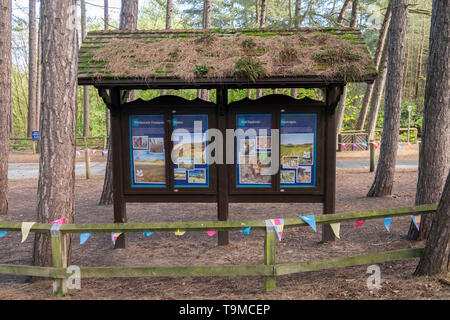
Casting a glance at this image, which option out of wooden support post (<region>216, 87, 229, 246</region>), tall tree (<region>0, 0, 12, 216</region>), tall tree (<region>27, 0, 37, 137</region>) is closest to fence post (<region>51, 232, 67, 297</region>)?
wooden support post (<region>216, 87, 229, 246</region>)

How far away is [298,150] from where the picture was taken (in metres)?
6.62

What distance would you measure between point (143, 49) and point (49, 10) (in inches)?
69.0

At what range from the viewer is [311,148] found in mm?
6609

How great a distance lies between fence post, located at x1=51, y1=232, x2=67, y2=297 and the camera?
4609 millimetres

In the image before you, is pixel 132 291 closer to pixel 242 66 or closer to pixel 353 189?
pixel 242 66

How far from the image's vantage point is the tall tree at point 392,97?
405 inches

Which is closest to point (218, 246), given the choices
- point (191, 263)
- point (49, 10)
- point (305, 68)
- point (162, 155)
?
point (191, 263)

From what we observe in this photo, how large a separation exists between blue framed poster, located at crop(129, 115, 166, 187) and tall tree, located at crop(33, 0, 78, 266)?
4.82 ft

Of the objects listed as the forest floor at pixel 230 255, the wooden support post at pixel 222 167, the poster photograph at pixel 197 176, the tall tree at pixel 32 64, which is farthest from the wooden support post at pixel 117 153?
the tall tree at pixel 32 64

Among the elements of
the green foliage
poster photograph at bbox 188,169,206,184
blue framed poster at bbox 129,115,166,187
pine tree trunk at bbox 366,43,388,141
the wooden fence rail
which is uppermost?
pine tree trunk at bbox 366,43,388,141

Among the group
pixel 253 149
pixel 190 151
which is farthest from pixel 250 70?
pixel 190 151

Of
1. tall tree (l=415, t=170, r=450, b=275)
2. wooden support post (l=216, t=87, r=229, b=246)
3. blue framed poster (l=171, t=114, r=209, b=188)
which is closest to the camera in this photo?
tall tree (l=415, t=170, r=450, b=275)

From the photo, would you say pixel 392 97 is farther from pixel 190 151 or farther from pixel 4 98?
pixel 4 98

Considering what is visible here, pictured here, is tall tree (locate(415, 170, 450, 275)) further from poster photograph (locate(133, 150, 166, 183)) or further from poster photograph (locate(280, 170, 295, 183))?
poster photograph (locate(133, 150, 166, 183))
